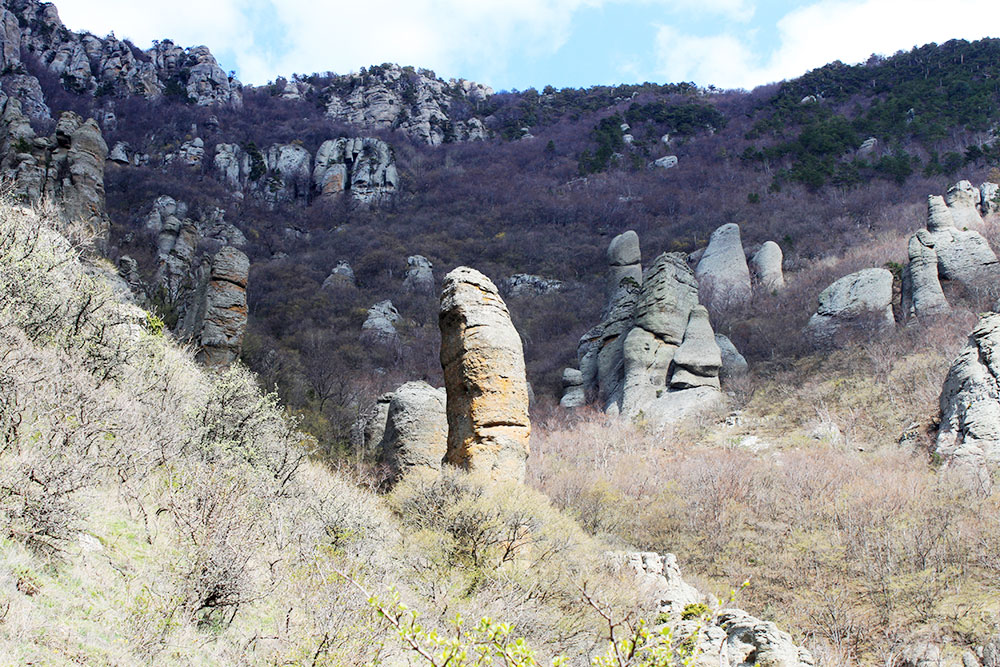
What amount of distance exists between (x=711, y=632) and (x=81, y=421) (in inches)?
291

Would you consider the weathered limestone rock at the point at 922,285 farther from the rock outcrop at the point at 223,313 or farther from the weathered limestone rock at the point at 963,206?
the rock outcrop at the point at 223,313

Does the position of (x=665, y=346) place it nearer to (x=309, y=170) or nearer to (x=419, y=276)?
(x=419, y=276)

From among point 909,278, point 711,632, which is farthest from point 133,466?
point 909,278

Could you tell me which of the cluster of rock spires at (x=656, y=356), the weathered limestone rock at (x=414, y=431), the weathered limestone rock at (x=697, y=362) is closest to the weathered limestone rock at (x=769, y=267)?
the cluster of rock spires at (x=656, y=356)

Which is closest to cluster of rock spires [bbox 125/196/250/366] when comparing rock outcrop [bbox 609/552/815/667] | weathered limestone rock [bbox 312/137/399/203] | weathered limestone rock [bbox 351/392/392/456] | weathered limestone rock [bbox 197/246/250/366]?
weathered limestone rock [bbox 197/246/250/366]

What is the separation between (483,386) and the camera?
11.3 metres

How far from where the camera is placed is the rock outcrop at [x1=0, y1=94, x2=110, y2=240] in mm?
22609

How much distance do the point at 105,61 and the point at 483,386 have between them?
7468 cm

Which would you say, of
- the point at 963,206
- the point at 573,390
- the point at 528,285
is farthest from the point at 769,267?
the point at 573,390

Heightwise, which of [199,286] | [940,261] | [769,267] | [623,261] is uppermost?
[769,267]

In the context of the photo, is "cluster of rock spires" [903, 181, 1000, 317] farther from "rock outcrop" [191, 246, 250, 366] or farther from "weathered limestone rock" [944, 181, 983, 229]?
"rock outcrop" [191, 246, 250, 366]

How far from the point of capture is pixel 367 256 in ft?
142

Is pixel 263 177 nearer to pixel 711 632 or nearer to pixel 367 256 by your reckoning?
pixel 367 256

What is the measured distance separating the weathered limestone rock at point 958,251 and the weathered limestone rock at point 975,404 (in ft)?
34.5
